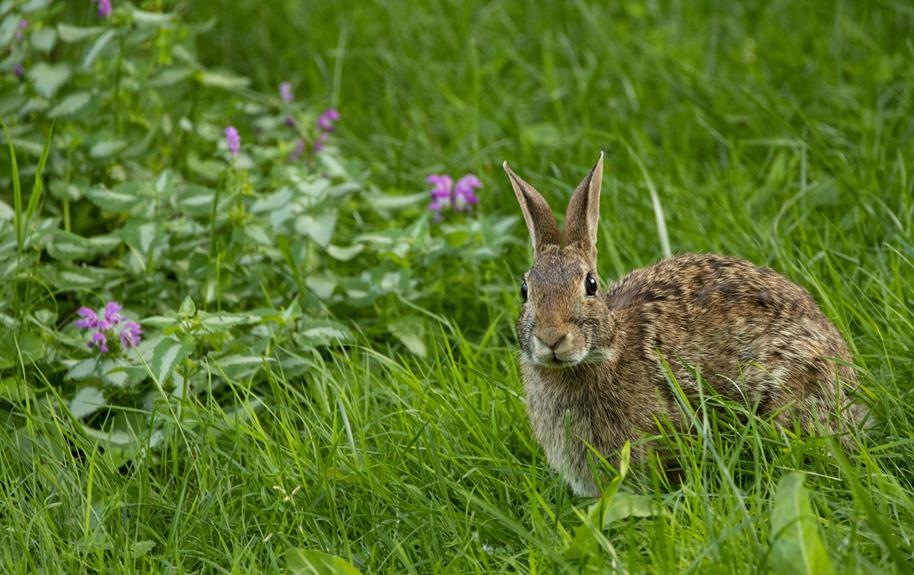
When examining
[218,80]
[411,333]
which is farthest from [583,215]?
[218,80]

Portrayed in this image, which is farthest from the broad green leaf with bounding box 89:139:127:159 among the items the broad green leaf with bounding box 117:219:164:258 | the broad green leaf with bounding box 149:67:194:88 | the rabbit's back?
the rabbit's back

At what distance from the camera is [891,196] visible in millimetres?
5301

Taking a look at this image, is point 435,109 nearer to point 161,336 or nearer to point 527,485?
point 161,336

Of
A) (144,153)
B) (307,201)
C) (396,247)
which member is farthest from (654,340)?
(144,153)

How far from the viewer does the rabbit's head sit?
3777 mm

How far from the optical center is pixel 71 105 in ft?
17.9

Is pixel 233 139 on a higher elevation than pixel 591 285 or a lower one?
lower

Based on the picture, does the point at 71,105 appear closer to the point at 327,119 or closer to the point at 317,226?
the point at 327,119

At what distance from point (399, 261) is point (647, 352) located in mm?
1221

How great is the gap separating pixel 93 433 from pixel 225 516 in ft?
2.27

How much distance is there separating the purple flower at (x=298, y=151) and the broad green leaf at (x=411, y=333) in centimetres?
136

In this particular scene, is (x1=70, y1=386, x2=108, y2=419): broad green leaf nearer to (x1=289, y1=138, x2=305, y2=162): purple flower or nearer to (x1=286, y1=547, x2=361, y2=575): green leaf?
(x1=286, y1=547, x2=361, y2=575): green leaf

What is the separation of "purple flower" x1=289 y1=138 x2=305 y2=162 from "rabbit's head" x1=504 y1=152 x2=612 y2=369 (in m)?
2.07

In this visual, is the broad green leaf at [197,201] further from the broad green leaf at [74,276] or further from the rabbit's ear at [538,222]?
the rabbit's ear at [538,222]
